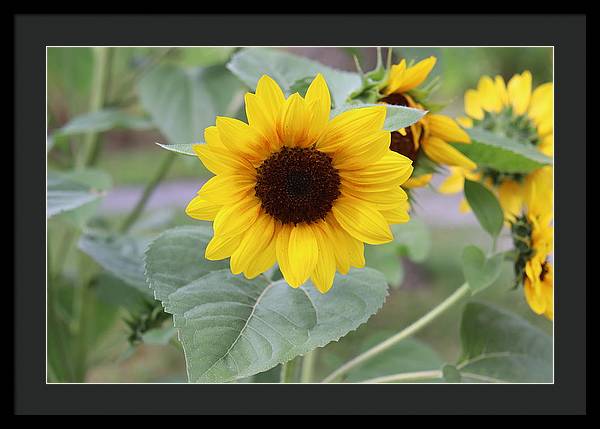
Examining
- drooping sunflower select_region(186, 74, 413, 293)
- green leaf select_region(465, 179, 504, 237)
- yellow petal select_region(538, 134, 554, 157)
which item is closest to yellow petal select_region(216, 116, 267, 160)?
drooping sunflower select_region(186, 74, 413, 293)

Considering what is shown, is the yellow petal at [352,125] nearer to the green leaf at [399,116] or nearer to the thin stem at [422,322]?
the green leaf at [399,116]

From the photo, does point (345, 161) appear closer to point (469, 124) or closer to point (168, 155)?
point (469, 124)

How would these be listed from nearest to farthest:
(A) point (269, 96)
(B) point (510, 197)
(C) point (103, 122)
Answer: (A) point (269, 96)
(B) point (510, 197)
(C) point (103, 122)

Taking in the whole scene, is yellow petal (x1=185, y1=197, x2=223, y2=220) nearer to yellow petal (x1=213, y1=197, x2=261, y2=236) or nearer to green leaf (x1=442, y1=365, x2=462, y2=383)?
yellow petal (x1=213, y1=197, x2=261, y2=236)

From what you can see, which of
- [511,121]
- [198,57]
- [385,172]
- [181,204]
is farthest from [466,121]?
[181,204]

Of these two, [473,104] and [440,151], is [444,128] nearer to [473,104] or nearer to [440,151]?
[440,151]

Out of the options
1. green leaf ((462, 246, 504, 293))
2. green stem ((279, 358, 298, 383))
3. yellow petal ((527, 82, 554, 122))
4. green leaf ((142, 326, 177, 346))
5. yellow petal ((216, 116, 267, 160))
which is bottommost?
green stem ((279, 358, 298, 383))

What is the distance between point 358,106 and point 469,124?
0.82 feet

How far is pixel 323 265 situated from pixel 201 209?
8 centimetres

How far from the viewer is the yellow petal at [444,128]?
1.65ft

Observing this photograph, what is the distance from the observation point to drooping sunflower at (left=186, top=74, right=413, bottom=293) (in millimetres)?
415

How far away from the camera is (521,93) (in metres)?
0.67

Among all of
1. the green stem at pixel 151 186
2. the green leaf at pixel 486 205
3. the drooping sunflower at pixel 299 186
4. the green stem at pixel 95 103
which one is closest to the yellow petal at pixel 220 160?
the drooping sunflower at pixel 299 186

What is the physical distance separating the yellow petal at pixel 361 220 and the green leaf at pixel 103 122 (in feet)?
1.15
